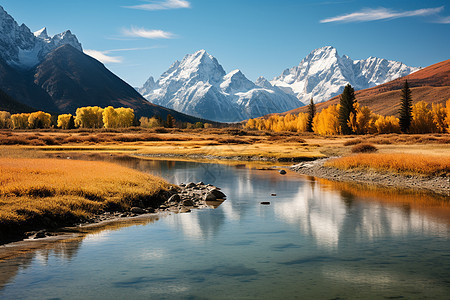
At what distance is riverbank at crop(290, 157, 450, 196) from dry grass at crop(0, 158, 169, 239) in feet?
79.4

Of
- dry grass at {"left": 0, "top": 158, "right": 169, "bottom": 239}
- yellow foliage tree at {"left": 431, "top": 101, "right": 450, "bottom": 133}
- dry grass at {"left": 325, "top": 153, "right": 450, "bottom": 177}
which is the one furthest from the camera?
yellow foliage tree at {"left": 431, "top": 101, "right": 450, "bottom": 133}

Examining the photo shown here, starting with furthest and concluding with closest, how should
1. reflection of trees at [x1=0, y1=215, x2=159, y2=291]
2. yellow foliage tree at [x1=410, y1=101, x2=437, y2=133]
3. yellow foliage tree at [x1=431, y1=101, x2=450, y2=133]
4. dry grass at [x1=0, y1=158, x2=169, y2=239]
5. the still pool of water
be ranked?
yellow foliage tree at [x1=410, y1=101, x2=437, y2=133]
yellow foliage tree at [x1=431, y1=101, x2=450, y2=133]
dry grass at [x1=0, y1=158, x2=169, y2=239]
reflection of trees at [x1=0, y1=215, x2=159, y2=291]
the still pool of water

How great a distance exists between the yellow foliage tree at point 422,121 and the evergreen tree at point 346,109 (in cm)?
2400

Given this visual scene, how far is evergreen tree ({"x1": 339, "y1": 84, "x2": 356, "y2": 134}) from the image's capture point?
150625 millimetres

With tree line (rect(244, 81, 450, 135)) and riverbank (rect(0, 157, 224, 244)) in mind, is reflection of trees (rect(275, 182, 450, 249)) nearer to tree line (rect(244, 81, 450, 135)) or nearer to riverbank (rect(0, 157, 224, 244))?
riverbank (rect(0, 157, 224, 244))

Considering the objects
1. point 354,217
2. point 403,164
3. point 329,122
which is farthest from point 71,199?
point 329,122

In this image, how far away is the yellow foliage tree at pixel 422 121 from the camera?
14912cm

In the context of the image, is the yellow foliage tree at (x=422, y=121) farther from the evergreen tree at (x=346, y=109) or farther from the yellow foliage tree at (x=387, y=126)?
the evergreen tree at (x=346, y=109)

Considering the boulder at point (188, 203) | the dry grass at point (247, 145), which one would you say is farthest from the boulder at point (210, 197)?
the dry grass at point (247, 145)

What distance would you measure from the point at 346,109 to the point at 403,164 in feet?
376

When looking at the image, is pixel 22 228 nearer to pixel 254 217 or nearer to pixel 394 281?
pixel 254 217

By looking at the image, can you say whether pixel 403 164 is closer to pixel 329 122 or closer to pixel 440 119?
pixel 440 119

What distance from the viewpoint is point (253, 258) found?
55.7 ft

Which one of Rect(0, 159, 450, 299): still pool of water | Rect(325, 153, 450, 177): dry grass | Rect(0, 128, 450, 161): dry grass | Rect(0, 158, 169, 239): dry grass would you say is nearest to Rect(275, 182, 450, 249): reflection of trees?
Rect(0, 159, 450, 299): still pool of water
